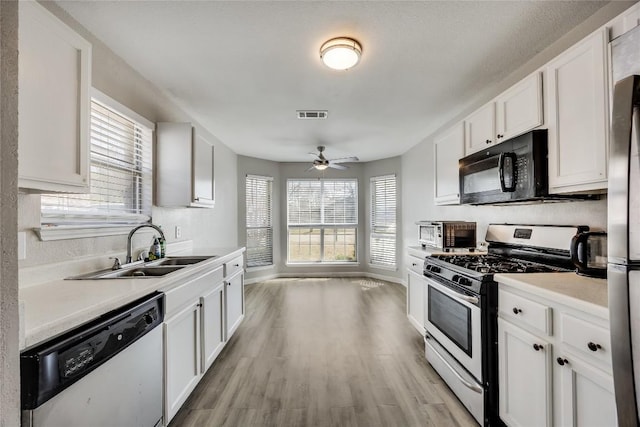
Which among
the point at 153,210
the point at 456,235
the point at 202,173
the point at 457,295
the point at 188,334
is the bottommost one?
the point at 188,334

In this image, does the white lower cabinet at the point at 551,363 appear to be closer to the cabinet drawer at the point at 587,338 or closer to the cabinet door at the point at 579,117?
the cabinet drawer at the point at 587,338

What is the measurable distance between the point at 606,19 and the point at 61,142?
10.1 ft

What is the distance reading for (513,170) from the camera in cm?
196

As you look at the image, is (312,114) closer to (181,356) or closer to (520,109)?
(520,109)

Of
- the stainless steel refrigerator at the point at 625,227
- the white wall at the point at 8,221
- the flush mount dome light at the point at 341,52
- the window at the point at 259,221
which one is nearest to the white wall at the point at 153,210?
the window at the point at 259,221

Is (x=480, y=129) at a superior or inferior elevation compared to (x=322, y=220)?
superior

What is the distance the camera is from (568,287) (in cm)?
142

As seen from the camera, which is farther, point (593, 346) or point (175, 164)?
point (175, 164)

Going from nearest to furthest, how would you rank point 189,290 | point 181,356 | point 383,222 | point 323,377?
1. point 181,356
2. point 189,290
3. point 323,377
4. point 383,222

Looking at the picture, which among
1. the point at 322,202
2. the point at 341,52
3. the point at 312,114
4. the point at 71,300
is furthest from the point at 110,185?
the point at 322,202

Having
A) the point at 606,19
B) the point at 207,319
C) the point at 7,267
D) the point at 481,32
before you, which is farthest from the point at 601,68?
the point at 207,319

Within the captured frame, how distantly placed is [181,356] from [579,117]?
110 inches

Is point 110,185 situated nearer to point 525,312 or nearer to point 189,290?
point 189,290

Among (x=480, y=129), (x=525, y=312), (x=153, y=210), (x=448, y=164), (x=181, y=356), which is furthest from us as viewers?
(x=448, y=164)
